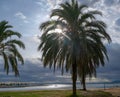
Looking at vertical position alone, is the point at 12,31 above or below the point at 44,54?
above

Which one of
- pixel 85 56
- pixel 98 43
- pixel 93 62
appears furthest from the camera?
pixel 93 62

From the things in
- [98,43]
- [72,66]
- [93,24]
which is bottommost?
[72,66]

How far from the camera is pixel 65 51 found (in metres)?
39.7

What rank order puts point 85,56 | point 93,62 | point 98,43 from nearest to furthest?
point 85,56
point 98,43
point 93,62

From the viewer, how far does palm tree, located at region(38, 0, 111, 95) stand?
130 feet

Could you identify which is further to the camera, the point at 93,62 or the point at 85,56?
the point at 93,62

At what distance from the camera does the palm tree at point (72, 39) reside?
39.8 meters

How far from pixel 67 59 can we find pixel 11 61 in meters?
7.99

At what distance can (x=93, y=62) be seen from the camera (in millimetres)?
46875

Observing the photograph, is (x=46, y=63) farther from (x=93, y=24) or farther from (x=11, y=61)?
(x=93, y=24)

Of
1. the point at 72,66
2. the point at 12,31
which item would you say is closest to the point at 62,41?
the point at 72,66

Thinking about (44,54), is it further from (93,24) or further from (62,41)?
(93,24)

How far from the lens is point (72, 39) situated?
132 ft

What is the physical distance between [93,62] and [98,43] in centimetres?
531
